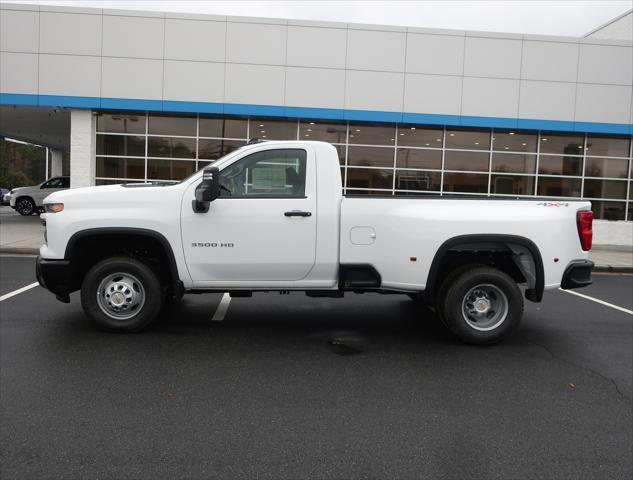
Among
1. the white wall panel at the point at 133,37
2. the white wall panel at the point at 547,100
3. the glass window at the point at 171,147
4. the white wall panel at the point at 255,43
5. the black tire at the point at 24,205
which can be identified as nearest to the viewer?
the white wall panel at the point at 133,37

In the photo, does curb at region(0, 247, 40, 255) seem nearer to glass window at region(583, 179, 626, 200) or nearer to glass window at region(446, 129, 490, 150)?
glass window at region(446, 129, 490, 150)

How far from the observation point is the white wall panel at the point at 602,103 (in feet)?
58.9

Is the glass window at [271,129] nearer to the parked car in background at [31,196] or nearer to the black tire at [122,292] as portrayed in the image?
the parked car in background at [31,196]

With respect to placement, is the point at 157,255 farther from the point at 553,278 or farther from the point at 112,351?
the point at 553,278

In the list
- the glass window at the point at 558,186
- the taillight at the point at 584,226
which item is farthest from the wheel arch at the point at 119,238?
the glass window at the point at 558,186

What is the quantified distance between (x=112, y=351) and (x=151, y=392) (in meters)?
1.19

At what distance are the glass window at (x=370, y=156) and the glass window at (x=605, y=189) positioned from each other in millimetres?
7139

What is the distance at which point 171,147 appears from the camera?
1809 cm

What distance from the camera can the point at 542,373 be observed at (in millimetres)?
4945

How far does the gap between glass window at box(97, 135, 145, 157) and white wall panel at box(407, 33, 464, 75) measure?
9.13 meters

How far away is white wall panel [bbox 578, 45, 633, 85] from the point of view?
702 inches

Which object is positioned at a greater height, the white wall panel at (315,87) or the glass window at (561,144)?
the white wall panel at (315,87)

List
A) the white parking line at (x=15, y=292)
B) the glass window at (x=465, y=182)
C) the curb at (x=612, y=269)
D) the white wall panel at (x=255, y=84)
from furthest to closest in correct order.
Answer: the glass window at (x=465, y=182)
the white wall panel at (x=255, y=84)
the curb at (x=612, y=269)
the white parking line at (x=15, y=292)

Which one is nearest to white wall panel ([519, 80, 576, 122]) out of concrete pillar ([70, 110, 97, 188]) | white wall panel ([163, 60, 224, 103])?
white wall panel ([163, 60, 224, 103])
